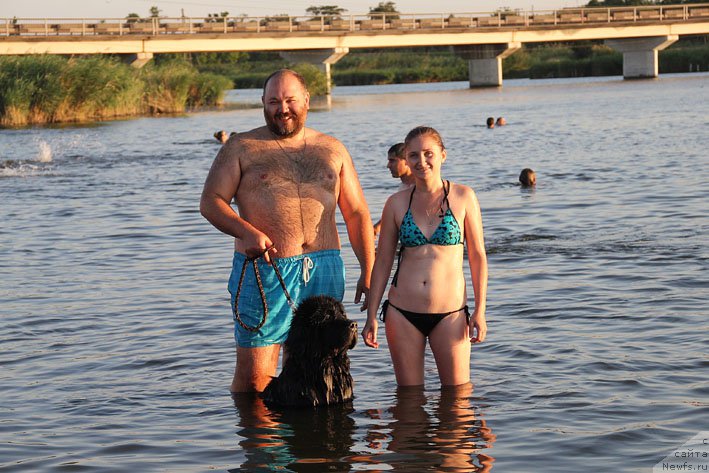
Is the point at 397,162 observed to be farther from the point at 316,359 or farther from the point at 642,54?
the point at 642,54

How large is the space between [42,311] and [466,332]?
5.74 meters

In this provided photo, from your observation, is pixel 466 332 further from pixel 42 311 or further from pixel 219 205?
pixel 42 311

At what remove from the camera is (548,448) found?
627cm

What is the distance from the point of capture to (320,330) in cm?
629

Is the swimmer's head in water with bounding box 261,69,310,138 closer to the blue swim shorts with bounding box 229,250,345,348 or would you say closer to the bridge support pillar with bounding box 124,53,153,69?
the blue swim shorts with bounding box 229,250,345,348

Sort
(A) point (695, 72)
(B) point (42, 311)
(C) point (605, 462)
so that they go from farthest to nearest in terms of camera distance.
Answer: (A) point (695, 72) < (B) point (42, 311) < (C) point (605, 462)

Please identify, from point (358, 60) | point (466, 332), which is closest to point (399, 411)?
point (466, 332)

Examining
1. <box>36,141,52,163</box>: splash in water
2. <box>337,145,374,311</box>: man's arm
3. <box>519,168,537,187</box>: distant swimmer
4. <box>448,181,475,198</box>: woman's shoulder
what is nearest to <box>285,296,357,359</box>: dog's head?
<box>337,145,374,311</box>: man's arm

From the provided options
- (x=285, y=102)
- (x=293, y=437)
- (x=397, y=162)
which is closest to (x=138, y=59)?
(x=397, y=162)

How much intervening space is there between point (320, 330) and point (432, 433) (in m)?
0.99

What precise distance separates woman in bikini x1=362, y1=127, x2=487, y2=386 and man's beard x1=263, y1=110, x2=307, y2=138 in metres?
0.66

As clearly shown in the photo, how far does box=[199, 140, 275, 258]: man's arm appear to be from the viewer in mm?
6266

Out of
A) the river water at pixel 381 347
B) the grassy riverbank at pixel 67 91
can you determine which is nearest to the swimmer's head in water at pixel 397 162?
the river water at pixel 381 347

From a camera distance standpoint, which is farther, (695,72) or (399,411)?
(695,72)
